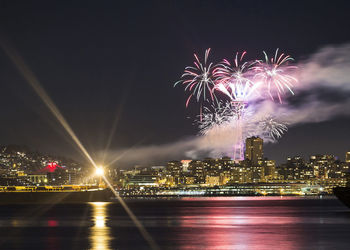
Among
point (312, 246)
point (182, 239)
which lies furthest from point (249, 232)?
point (312, 246)

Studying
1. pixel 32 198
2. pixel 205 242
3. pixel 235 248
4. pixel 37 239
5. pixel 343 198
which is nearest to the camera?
pixel 235 248

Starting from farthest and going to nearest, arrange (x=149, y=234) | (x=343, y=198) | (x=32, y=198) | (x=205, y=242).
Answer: (x=32, y=198) → (x=343, y=198) → (x=149, y=234) → (x=205, y=242)

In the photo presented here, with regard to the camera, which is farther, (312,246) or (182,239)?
(182,239)

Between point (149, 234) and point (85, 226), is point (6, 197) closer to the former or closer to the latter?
point (85, 226)

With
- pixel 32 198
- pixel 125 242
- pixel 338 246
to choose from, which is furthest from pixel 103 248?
pixel 32 198

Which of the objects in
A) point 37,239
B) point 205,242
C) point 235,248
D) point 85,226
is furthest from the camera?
point 85,226

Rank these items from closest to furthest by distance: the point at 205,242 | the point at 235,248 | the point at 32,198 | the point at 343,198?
the point at 235,248 < the point at 205,242 < the point at 343,198 < the point at 32,198

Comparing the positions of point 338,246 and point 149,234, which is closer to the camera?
point 338,246

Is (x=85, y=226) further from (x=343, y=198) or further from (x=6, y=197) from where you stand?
(x=6, y=197)
